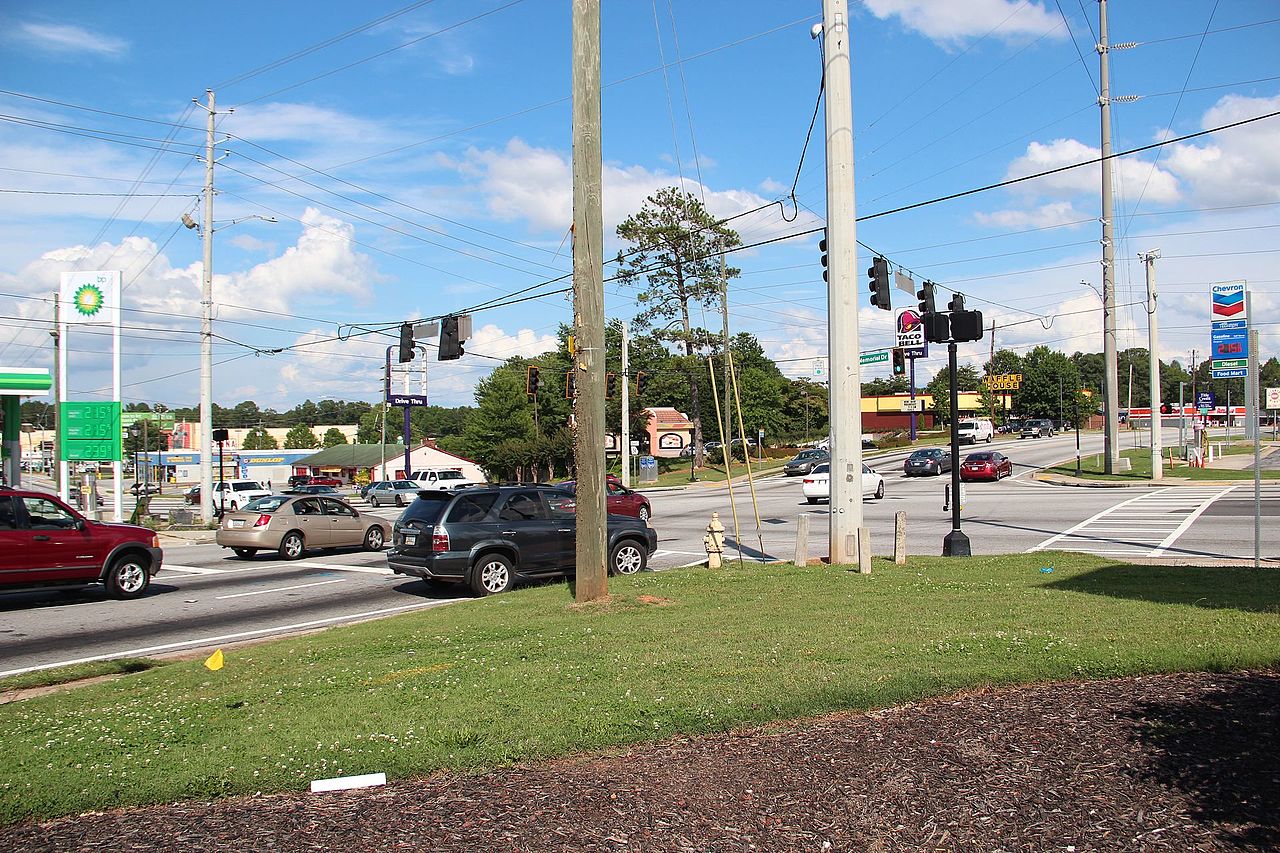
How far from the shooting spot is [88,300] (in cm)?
2950

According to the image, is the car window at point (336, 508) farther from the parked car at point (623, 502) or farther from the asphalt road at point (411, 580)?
the parked car at point (623, 502)

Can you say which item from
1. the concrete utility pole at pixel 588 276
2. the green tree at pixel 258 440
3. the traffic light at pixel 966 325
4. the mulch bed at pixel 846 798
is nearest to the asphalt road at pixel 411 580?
the concrete utility pole at pixel 588 276

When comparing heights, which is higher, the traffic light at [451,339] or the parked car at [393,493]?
the traffic light at [451,339]

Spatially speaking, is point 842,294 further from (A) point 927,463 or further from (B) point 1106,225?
(A) point 927,463

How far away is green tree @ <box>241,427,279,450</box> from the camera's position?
16700cm

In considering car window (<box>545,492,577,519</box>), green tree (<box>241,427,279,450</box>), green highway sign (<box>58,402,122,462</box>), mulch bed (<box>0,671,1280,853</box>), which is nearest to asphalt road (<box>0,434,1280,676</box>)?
car window (<box>545,492,577,519</box>)

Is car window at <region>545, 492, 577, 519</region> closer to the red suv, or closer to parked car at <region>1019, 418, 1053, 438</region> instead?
the red suv

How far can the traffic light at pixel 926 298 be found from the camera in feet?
56.5

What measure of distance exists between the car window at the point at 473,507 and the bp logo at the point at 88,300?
20772 millimetres

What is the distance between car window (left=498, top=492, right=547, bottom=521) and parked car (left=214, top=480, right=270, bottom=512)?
903 inches

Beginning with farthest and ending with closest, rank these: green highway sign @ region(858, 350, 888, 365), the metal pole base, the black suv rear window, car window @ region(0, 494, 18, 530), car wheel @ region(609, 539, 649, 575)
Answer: green highway sign @ region(858, 350, 888, 365)
car wheel @ region(609, 539, 649, 575)
the metal pole base
the black suv rear window
car window @ region(0, 494, 18, 530)

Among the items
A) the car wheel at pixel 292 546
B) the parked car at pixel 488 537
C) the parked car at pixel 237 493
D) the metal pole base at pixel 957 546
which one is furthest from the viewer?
the parked car at pixel 237 493

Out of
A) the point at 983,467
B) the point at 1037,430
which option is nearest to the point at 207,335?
the point at 983,467

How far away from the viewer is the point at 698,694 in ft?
21.1
